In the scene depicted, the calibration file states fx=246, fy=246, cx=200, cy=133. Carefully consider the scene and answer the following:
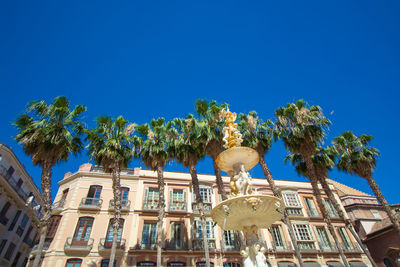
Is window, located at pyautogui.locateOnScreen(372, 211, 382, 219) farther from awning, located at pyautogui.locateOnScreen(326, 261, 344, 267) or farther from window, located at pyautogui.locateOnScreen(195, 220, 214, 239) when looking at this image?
window, located at pyautogui.locateOnScreen(195, 220, 214, 239)

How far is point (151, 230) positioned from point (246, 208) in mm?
15924

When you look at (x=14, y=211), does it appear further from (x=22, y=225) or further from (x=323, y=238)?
(x=323, y=238)

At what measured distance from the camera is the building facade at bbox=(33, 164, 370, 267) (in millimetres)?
20141

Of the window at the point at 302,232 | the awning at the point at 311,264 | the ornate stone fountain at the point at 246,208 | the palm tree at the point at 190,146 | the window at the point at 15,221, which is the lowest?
the ornate stone fountain at the point at 246,208

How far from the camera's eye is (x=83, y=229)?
21234 millimetres

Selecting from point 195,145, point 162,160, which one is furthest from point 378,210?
point 162,160

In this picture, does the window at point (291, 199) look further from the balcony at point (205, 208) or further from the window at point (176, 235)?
the window at point (176, 235)

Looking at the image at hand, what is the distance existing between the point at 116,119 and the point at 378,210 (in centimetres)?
3063

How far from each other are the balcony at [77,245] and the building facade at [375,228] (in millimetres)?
27106

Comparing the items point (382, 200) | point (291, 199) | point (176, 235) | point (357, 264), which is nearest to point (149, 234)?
point (176, 235)

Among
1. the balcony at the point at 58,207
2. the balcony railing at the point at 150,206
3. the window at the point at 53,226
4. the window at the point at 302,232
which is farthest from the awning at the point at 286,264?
the balcony at the point at 58,207

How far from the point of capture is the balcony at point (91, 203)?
22.0 metres

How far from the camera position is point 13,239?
73.6 ft

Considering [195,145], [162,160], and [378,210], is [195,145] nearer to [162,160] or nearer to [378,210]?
[162,160]
